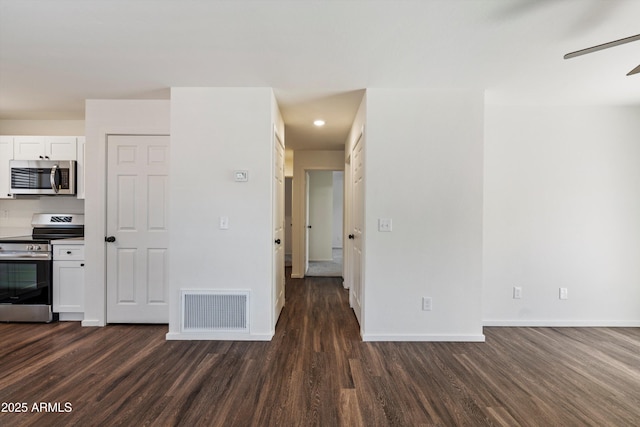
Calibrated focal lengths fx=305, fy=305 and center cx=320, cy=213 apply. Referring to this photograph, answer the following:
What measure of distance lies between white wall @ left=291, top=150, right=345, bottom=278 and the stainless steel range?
11.1 feet

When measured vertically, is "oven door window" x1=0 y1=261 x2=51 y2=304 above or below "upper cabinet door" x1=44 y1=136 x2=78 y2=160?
below

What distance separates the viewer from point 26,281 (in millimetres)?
3213

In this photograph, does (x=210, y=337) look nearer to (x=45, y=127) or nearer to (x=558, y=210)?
(x=45, y=127)

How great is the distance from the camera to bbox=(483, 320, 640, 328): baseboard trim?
329 cm

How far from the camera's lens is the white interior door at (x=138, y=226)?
10.5 ft

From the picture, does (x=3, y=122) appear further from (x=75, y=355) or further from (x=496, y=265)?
(x=496, y=265)

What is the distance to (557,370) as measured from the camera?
2.38 metres

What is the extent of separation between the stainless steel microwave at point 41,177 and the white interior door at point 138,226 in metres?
0.62

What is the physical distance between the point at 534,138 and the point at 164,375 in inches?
163

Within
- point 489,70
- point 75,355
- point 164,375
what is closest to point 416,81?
point 489,70

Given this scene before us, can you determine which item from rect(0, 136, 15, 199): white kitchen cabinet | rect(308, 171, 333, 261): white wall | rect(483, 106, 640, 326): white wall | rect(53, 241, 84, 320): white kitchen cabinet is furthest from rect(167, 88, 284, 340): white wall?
rect(308, 171, 333, 261): white wall

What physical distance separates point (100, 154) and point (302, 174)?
3.10m

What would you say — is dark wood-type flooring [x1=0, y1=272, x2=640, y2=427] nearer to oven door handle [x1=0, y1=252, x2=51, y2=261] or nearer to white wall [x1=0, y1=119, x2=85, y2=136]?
oven door handle [x1=0, y1=252, x2=51, y2=261]

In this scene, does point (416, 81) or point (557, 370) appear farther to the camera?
point (416, 81)
